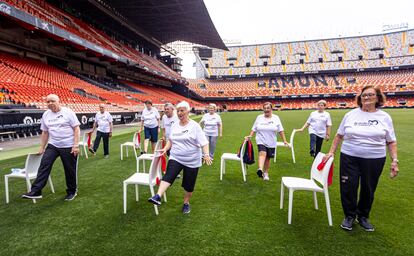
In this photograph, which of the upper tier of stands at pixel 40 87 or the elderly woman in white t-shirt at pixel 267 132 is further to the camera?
the upper tier of stands at pixel 40 87

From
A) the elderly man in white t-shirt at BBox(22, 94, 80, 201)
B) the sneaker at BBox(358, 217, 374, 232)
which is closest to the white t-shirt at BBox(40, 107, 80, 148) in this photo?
the elderly man in white t-shirt at BBox(22, 94, 80, 201)

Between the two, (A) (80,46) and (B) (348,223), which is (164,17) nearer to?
(A) (80,46)

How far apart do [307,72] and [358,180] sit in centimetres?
6326

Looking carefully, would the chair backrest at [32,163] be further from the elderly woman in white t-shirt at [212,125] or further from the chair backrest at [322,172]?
the chair backrest at [322,172]

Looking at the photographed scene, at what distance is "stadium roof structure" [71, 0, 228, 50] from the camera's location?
1255 inches

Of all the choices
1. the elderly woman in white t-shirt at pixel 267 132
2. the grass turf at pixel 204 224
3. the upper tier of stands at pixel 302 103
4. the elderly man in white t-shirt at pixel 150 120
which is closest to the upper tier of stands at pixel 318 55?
the upper tier of stands at pixel 302 103

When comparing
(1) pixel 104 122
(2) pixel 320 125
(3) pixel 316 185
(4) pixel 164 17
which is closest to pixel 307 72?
(4) pixel 164 17

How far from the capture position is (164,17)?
37688 mm

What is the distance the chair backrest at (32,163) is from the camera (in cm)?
466

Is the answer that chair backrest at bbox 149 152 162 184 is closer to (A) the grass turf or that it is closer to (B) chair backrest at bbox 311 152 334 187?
(A) the grass turf

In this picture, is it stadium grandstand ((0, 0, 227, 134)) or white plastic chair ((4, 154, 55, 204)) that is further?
stadium grandstand ((0, 0, 227, 134))

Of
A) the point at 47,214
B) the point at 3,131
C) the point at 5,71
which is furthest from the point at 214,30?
the point at 47,214

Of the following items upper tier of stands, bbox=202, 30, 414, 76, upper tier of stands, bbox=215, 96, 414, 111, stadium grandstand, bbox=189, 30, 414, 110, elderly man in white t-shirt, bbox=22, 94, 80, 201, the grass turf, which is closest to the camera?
the grass turf

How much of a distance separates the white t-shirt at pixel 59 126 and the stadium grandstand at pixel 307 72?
2178 inches
